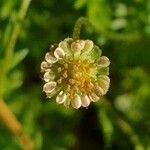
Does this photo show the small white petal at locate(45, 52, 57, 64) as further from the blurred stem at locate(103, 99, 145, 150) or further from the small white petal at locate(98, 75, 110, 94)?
the blurred stem at locate(103, 99, 145, 150)

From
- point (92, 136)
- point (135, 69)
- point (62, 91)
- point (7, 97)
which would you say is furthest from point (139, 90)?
point (62, 91)

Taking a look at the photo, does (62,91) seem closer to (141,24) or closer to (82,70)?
(82,70)

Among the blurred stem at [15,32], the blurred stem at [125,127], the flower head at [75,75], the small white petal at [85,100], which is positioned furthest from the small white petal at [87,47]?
the blurred stem at [125,127]

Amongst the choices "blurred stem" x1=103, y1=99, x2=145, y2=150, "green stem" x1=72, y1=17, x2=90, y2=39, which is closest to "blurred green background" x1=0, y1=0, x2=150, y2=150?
"blurred stem" x1=103, y1=99, x2=145, y2=150

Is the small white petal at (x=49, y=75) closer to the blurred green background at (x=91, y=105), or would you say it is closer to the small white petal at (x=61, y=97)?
the small white petal at (x=61, y=97)

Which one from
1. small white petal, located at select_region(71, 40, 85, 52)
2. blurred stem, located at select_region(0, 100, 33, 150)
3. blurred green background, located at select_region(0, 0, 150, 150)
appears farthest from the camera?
blurred green background, located at select_region(0, 0, 150, 150)

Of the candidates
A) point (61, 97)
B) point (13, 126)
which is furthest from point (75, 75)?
point (13, 126)
